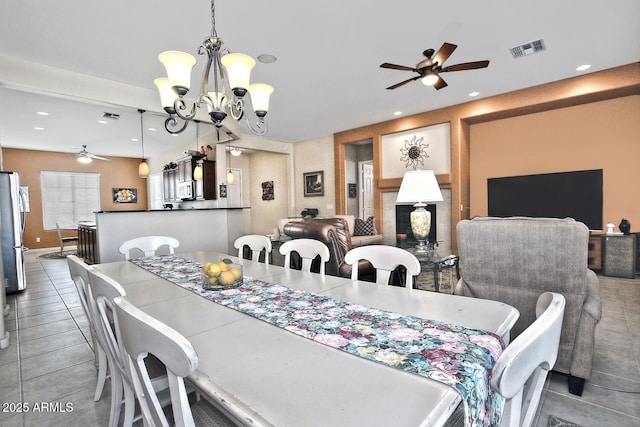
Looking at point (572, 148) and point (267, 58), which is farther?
point (572, 148)

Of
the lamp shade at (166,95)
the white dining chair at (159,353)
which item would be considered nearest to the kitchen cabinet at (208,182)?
the lamp shade at (166,95)

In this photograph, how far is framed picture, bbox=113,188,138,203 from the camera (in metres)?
9.69

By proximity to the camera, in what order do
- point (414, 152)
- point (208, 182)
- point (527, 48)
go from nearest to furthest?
point (527, 48) → point (414, 152) → point (208, 182)

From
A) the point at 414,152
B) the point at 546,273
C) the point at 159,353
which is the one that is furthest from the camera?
the point at 414,152

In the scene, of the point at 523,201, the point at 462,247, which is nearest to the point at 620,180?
the point at 523,201

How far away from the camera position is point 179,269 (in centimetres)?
212

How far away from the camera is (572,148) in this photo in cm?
477

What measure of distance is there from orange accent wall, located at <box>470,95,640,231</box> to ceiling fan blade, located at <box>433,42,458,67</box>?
3.13 m

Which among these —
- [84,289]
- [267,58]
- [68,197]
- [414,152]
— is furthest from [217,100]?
[68,197]

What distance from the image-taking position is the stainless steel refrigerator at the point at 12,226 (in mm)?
3891

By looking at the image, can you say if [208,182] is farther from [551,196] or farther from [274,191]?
[551,196]

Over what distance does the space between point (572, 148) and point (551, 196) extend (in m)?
0.80

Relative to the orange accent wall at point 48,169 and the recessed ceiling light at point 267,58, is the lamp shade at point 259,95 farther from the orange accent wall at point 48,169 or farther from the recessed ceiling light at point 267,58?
the orange accent wall at point 48,169

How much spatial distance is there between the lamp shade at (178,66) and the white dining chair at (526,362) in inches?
79.9
